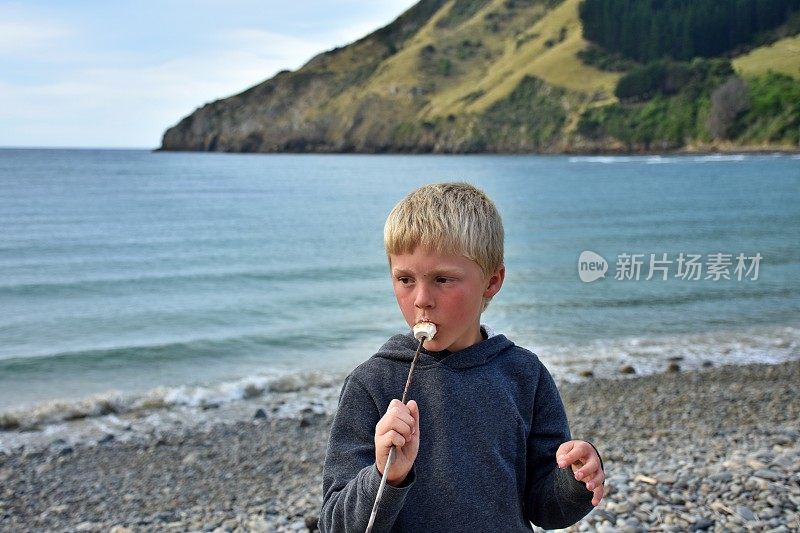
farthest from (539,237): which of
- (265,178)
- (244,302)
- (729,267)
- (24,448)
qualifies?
(265,178)

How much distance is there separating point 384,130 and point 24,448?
534 feet

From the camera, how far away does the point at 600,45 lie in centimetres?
14862

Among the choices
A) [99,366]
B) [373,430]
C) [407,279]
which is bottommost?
[99,366]

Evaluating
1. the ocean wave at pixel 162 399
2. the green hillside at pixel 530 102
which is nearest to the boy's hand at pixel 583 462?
the ocean wave at pixel 162 399

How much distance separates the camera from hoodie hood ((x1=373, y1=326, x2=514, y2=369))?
2.40 meters

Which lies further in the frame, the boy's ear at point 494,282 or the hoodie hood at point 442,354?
the boy's ear at point 494,282

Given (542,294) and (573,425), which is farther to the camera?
(542,294)

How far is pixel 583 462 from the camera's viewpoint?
230 cm

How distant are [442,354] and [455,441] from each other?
0.25 m

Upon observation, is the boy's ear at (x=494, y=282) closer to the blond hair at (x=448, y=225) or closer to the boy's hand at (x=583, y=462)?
the blond hair at (x=448, y=225)

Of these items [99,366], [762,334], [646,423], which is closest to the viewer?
[646,423]

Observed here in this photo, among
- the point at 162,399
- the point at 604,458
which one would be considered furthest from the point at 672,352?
the point at 162,399

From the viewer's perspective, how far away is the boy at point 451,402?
2338 millimetres

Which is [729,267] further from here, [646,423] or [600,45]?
→ [600,45]
